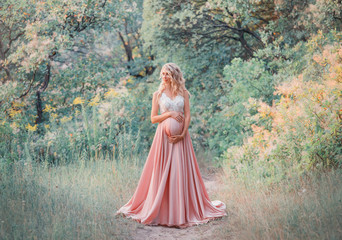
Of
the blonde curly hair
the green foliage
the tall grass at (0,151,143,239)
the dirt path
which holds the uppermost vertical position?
the blonde curly hair

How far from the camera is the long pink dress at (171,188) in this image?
207 inches

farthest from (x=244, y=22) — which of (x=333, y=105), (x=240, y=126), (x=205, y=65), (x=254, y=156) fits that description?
(x=333, y=105)

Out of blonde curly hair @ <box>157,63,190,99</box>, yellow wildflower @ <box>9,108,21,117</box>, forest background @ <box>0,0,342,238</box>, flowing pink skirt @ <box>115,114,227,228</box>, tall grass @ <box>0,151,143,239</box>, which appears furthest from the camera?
yellow wildflower @ <box>9,108,21,117</box>

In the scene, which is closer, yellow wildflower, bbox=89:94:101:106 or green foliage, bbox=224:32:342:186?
green foliage, bbox=224:32:342:186

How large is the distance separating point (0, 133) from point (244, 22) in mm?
7328

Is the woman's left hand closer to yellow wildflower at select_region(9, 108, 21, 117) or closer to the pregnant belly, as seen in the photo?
the pregnant belly

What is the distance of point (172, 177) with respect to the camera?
17.6 ft

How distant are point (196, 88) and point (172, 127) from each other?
6506 mm

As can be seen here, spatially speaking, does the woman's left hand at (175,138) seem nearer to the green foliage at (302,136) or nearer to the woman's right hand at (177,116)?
the woman's right hand at (177,116)

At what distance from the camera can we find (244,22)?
10039 millimetres

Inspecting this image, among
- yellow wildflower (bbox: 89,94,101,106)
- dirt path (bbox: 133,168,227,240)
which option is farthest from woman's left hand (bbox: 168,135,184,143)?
yellow wildflower (bbox: 89,94,101,106)

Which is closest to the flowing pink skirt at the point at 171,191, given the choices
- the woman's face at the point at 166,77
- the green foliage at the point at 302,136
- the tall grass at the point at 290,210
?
the tall grass at the point at 290,210

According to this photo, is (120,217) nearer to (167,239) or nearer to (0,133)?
(167,239)

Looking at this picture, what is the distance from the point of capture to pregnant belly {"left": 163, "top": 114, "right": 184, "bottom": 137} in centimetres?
549
